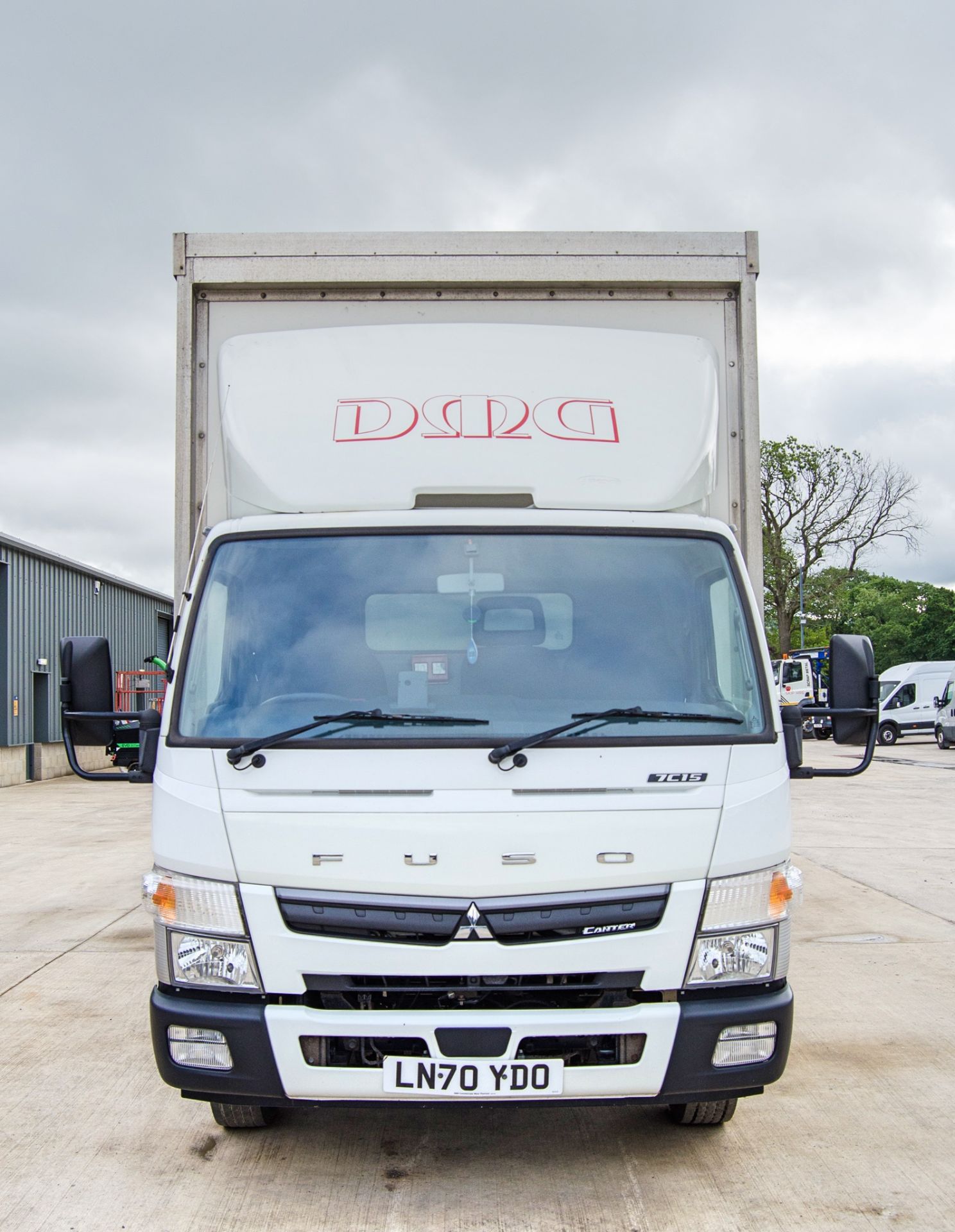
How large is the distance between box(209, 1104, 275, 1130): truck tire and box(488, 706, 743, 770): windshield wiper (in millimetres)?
1617

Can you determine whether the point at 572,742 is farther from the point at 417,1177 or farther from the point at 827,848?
the point at 827,848

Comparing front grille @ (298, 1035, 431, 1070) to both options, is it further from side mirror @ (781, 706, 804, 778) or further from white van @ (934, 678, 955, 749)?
white van @ (934, 678, 955, 749)

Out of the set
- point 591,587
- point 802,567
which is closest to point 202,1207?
point 591,587

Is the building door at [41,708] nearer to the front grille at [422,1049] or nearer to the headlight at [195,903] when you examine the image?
the headlight at [195,903]

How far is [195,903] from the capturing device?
3291 mm

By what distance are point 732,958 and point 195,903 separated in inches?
62.0

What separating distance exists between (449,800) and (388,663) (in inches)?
22.2

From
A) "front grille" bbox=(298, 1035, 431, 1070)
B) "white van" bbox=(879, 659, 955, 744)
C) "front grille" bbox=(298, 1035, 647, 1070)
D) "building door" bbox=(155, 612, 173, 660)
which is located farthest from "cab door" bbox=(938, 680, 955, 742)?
"front grille" bbox=(298, 1035, 431, 1070)

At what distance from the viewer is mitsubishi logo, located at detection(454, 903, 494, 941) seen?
125 inches

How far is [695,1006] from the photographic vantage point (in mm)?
3229

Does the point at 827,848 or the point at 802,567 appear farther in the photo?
the point at 802,567

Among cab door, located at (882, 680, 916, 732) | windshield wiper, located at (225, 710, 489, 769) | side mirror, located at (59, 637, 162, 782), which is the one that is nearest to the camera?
windshield wiper, located at (225, 710, 489, 769)

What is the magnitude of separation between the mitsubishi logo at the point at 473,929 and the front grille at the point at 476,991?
0.11 metres

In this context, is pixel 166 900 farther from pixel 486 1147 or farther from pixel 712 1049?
pixel 712 1049
